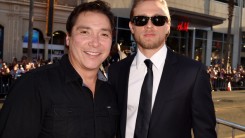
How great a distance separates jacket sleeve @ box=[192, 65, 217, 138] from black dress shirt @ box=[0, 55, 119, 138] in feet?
2.17

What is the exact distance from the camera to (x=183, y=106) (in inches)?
106

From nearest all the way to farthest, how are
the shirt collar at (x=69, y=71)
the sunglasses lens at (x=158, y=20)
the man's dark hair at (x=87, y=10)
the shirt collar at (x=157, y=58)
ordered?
the shirt collar at (x=69, y=71) → the man's dark hair at (x=87, y=10) → the shirt collar at (x=157, y=58) → the sunglasses lens at (x=158, y=20)

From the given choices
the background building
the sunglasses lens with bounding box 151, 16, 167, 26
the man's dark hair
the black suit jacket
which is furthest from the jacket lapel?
the background building

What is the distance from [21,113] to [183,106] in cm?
122

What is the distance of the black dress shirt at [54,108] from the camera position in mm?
2133

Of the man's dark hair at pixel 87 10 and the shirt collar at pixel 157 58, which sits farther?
the shirt collar at pixel 157 58

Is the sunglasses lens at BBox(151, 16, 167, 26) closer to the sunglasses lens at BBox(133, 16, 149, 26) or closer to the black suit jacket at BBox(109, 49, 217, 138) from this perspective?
the sunglasses lens at BBox(133, 16, 149, 26)

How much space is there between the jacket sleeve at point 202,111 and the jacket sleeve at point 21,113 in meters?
1.19

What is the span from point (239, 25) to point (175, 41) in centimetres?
1135

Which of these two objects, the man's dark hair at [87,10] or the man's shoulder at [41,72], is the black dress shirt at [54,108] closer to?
the man's shoulder at [41,72]

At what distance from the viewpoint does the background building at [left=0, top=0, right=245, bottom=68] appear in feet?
68.7

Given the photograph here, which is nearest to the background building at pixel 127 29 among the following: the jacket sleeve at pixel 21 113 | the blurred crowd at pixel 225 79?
the blurred crowd at pixel 225 79

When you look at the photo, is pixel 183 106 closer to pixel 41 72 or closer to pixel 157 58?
pixel 157 58

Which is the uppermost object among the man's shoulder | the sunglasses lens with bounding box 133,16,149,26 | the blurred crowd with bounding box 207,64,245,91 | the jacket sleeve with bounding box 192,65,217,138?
the sunglasses lens with bounding box 133,16,149,26
